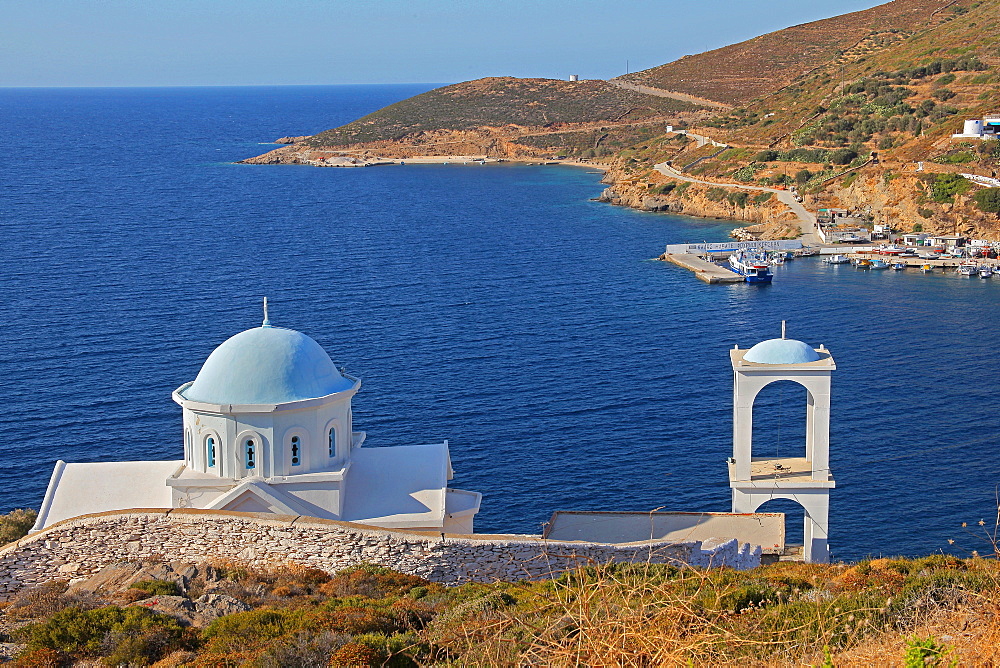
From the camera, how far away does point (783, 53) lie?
164125 millimetres

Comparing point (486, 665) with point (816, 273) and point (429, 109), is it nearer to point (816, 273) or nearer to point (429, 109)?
point (816, 273)

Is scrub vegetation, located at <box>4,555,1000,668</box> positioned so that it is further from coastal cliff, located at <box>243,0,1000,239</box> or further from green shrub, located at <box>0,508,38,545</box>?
coastal cliff, located at <box>243,0,1000,239</box>

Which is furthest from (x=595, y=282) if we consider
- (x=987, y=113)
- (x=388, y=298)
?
(x=987, y=113)

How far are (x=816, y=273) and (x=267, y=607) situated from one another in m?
63.8

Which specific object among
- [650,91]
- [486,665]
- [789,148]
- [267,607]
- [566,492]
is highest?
[650,91]

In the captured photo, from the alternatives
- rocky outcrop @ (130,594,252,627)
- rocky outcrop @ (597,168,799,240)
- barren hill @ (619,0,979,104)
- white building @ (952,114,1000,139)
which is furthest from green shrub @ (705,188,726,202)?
rocky outcrop @ (130,594,252,627)

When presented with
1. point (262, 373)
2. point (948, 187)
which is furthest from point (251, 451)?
point (948, 187)

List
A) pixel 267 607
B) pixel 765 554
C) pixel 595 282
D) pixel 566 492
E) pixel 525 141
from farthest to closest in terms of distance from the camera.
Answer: pixel 525 141 → pixel 595 282 → pixel 566 492 → pixel 765 554 → pixel 267 607

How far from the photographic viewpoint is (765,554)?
22.7m

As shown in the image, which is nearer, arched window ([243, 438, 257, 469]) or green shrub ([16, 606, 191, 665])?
green shrub ([16, 606, 191, 665])

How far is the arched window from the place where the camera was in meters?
21.2

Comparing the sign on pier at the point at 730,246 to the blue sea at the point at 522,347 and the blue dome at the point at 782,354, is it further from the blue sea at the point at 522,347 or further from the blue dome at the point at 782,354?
the blue dome at the point at 782,354

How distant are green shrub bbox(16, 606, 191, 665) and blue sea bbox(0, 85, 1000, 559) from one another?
18.3 meters

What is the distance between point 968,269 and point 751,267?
14507 mm
